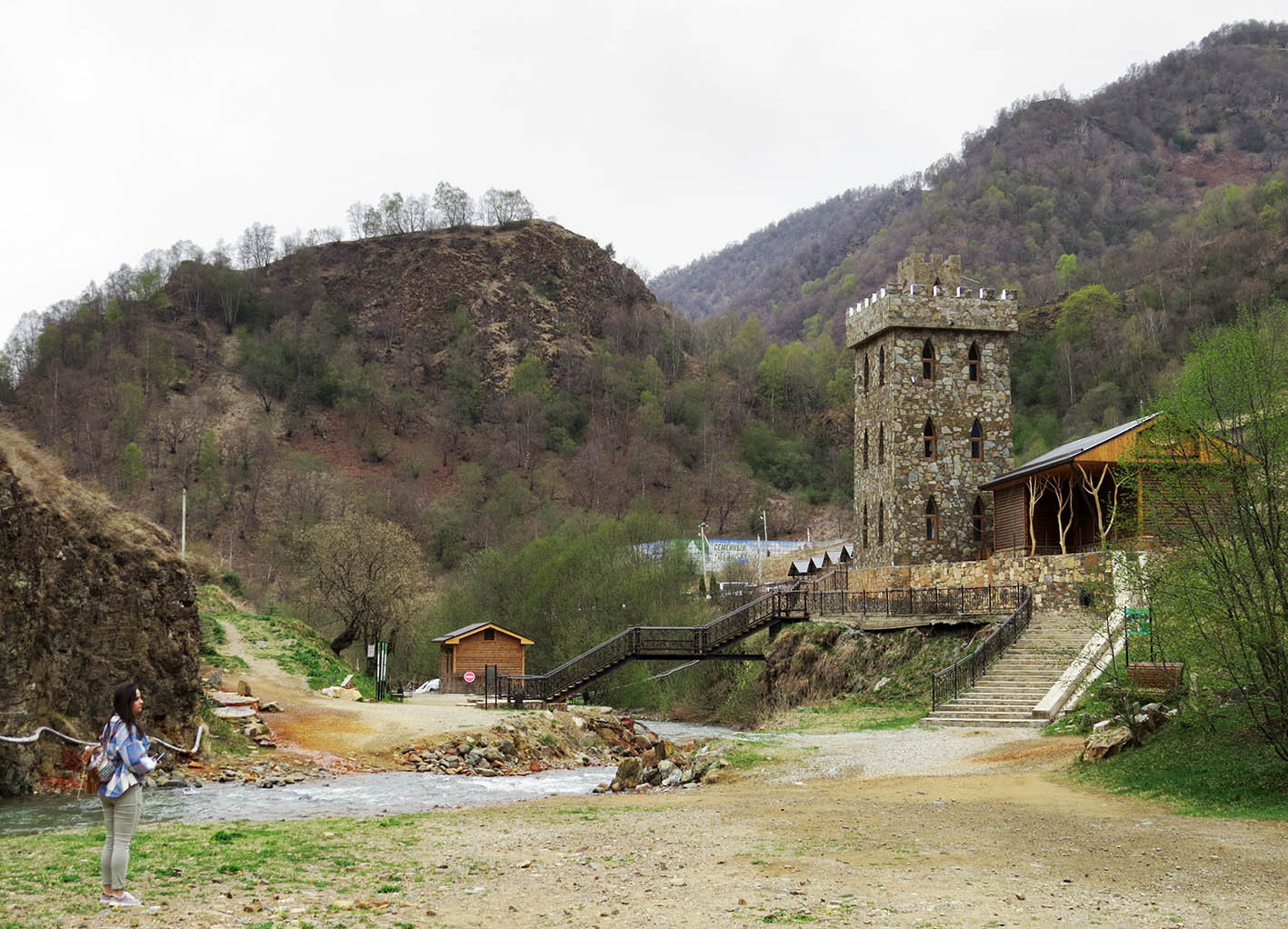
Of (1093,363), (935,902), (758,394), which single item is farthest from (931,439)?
(758,394)

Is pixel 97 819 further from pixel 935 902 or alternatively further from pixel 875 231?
pixel 875 231

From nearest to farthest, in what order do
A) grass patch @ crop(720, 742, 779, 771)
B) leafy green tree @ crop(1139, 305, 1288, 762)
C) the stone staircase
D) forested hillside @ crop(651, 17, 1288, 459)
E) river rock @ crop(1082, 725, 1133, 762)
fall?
leafy green tree @ crop(1139, 305, 1288, 762) → river rock @ crop(1082, 725, 1133, 762) → grass patch @ crop(720, 742, 779, 771) → the stone staircase → forested hillside @ crop(651, 17, 1288, 459)

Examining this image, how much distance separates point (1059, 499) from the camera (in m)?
39.6

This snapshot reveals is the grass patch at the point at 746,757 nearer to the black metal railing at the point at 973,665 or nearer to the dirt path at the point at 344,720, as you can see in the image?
the black metal railing at the point at 973,665

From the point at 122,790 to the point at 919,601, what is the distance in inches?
1135

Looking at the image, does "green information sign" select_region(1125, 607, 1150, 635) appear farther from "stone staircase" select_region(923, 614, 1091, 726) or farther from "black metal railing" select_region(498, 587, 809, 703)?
"black metal railing" select_region(498, 587, 809, 703)

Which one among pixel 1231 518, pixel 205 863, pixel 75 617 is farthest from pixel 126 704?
pixel 75 617

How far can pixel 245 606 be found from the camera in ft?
200

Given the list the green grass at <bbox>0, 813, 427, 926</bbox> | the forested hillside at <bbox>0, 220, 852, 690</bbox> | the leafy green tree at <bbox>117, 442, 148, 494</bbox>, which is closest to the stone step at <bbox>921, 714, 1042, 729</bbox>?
the green grass at <bbox>0, 813, 427, 926</bbox>

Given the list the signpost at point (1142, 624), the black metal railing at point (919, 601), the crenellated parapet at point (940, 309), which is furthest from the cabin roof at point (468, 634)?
the signpost at point (1142, 624)

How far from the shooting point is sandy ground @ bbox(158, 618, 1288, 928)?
9414 millimetres

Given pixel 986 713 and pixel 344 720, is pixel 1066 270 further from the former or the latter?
pixel 344 720

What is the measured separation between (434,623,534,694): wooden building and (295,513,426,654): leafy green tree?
478 cm

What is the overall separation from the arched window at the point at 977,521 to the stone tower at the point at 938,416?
0.12ft
